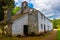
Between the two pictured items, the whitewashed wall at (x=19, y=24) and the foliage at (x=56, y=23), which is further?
the foliage at (x=56, y=23)

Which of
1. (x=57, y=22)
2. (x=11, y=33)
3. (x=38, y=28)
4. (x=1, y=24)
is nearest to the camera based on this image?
(x=11, y=33)

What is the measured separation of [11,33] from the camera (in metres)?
25.2

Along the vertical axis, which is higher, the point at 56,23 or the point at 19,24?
the point at 56,23

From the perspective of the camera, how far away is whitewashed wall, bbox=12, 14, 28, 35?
25.7m

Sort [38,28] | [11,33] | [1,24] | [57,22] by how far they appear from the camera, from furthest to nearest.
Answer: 1. [57,22]
2. [38,28]
3. [1,24]
4. [11,33]

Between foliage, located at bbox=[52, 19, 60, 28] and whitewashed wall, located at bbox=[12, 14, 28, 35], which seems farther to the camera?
foliage, located at bbox=[52, 19, 60, 28]

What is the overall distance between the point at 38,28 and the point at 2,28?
766cm

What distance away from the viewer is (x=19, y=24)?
2695 centimetres

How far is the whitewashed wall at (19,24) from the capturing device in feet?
84.4

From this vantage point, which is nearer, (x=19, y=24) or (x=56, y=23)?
(x=19, y=24)

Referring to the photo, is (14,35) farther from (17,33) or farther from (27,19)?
(27,19)

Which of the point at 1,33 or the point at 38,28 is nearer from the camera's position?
the point at 1,33

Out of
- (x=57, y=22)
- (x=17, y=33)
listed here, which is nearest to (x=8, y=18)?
(x=17, y=33)

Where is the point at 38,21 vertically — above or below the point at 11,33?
above
